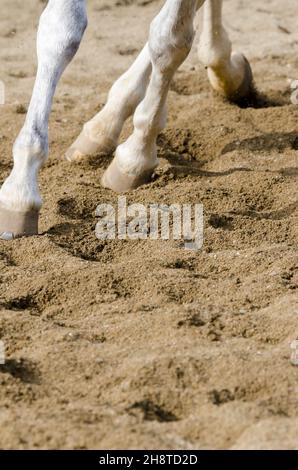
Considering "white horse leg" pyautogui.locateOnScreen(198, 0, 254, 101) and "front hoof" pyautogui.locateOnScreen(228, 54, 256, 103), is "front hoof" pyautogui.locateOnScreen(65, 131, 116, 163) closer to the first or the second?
"white horse leg" pyautogui.locateOnScreen(198, 0, 254, 101)

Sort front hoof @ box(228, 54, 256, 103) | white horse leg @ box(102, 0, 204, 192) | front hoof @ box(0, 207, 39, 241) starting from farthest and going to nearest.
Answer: front hoof @ box(228, 54, 256, 103) → white horse leg @ box(102, 0, 204, 192) → front hoof @ box(0, 207, 39, 241)

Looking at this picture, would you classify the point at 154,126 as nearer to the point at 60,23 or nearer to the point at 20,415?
the point at 60,23

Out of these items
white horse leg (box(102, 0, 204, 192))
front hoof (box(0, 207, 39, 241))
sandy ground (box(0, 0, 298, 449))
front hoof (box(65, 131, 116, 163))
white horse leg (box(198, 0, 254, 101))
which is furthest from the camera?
white horse leg (box(198, 0, 254, 101))

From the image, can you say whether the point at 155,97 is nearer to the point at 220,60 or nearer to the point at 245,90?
the point at 220,60

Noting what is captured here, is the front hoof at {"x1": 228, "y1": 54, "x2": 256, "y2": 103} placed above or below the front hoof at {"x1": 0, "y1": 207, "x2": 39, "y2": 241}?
above

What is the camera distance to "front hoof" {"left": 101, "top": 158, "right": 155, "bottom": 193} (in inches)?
221

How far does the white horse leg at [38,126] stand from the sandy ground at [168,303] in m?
0.15

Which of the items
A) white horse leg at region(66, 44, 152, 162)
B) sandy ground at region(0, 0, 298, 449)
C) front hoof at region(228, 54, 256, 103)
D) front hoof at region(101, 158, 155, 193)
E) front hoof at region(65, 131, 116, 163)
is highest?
front hoof at region(228, 54, 256, 103)

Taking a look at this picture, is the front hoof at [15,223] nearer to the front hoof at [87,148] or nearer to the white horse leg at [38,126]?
the white horse leg at [38,126]

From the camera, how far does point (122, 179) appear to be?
222 inches

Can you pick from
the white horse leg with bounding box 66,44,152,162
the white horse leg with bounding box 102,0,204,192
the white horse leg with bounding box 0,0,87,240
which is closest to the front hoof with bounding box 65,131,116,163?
the white horse leg with bounding box 66,44,152,162

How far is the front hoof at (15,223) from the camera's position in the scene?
15.9 ft

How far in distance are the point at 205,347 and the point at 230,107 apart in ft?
11.5

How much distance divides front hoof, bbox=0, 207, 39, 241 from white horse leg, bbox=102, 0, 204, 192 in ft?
2.85
